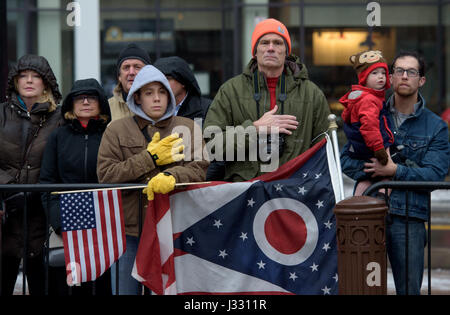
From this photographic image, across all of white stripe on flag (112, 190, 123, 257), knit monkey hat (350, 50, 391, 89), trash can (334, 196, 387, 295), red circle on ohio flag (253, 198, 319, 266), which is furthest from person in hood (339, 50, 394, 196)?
white stripe on flag (112, 190, 123, 257)

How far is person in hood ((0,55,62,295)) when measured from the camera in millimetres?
5410

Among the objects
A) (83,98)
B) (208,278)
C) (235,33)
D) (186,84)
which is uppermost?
(235,33)

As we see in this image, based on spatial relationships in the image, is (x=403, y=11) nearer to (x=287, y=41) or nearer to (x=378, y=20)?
(x=378, y=20)

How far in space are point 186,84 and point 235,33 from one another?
11.8 metres

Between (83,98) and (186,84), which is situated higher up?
(186,84)

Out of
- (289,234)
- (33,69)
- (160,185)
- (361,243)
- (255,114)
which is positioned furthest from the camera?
(33,69)

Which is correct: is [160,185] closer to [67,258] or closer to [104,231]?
[104,231]

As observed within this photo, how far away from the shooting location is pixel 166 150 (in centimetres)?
491

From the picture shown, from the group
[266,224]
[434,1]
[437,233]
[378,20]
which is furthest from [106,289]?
[434,1]

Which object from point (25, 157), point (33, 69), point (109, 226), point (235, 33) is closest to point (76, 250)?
point (109, 226)

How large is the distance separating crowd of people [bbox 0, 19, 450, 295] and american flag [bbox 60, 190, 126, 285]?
0.41 ft

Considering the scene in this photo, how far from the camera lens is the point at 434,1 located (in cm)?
1759

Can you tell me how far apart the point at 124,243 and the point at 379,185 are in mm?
1765

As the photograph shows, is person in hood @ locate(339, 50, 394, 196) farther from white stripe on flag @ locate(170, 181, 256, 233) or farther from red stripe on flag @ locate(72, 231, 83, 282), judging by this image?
red stripe on flag @ locate(72, 231, 83, 282)
